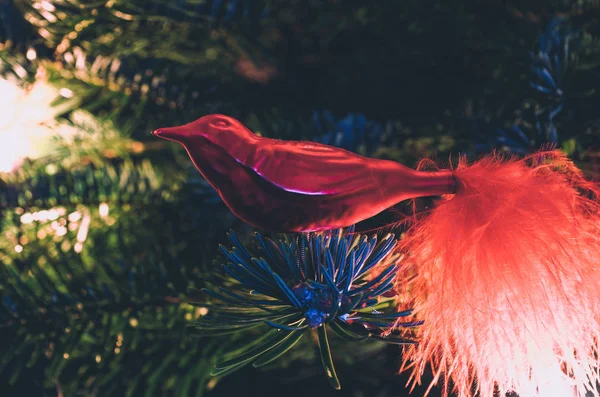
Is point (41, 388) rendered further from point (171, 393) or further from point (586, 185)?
point (586, 185)

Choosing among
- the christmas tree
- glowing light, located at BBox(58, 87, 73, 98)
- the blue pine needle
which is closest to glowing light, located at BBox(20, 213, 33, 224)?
the christmas tree

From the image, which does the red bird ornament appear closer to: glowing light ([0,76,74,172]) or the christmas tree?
the christmas tree

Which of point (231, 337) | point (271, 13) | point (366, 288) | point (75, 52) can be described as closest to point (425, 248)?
point (366, 288)

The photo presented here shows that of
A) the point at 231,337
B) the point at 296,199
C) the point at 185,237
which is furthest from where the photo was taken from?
the point at 185,237

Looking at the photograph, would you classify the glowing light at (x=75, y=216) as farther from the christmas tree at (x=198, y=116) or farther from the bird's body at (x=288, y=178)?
the bird's body at (x=288, y=178)

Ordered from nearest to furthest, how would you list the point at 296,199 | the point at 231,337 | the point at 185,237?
the point at 296,199
the point at 231,337
the point at 185,237

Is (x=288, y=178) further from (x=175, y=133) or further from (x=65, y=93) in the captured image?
(x=65, y=93)

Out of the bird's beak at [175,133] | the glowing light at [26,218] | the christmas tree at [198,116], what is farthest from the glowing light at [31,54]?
the bird's beak at [175,133]

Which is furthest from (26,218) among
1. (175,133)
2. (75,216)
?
(175,133)
